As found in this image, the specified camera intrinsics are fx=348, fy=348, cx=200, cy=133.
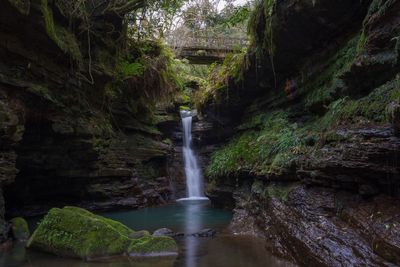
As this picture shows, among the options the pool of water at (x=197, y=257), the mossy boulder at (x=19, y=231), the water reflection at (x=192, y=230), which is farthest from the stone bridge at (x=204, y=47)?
the mossy boulder at (x=19, y=231)

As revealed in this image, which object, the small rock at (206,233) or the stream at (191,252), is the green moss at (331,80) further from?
the small rock at (206,233)

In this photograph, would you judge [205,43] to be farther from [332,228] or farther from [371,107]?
[332,228]

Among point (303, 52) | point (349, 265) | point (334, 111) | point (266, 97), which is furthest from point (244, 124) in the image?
point (349, 265)

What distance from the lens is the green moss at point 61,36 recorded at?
25.3 ft

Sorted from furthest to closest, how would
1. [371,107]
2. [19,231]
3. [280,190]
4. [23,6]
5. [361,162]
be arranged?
[19,231], [280,190], [23,6], [371,107], [361,162]

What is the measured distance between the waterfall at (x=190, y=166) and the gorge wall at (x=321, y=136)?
4.66m

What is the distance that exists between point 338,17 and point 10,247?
8.24 m

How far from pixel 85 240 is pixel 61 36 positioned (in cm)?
535

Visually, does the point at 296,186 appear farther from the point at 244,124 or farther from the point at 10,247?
the point at 244,124

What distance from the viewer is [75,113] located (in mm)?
10367

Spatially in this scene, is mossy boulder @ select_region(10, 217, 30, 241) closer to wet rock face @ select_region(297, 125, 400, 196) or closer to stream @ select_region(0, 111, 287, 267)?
stream @ select_region(0, 111, 287, 267)

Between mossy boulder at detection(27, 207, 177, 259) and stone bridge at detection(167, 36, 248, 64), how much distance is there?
11756 millimetres

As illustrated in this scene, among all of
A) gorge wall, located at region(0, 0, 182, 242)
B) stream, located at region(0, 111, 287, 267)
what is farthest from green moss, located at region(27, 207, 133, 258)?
gorge wall, located at region(0, 0, 182, 242)

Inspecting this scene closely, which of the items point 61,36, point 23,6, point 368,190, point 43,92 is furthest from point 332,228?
point 61,36
